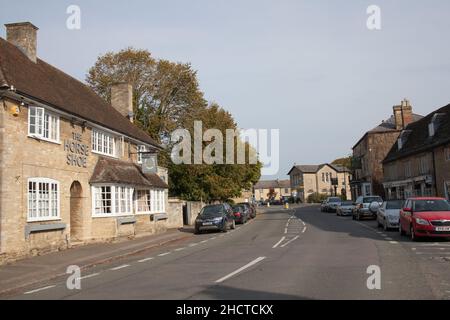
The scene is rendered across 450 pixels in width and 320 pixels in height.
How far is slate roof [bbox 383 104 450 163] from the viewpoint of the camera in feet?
129

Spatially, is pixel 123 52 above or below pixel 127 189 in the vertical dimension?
above

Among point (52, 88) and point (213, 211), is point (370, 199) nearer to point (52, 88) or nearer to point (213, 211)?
point (213, 211)

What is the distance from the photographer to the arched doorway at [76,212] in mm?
20391

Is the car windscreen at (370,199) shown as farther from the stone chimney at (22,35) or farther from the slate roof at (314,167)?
the slate roof at (314,167)

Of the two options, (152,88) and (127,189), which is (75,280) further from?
(152,88)

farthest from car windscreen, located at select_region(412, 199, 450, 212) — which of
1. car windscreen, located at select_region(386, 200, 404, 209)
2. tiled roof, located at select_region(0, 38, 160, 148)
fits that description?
tiled roof, located at select_region(0, 38, 160, 148)

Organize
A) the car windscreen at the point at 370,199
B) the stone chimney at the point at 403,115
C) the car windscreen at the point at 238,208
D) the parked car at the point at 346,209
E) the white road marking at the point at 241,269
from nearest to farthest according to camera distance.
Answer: the white road marking at the point at 241,269 → the car windscreen at the point at 370,199 → the car windscreen at the point at 238,208 → the parked car at the point at 346,209 → the stone chimney at the point at 403,115

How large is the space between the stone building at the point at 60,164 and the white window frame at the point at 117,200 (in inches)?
1.7

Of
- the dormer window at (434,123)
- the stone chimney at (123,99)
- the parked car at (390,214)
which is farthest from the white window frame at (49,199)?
the dormer window at (434,123)

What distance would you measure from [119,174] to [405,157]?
34412mm

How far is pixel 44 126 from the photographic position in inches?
699
